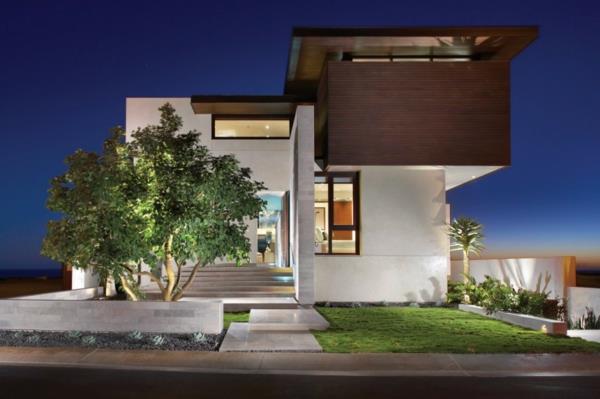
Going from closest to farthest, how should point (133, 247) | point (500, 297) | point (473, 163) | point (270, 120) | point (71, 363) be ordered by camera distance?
point (71, 363) < point (133, 247) < point (500, 297) < point (473, 163) < point (270, 120)

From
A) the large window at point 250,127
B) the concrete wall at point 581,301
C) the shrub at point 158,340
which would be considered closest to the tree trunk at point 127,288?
the shrub at point 158,340

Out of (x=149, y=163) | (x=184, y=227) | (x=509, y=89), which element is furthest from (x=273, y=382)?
(x=509, y=89)

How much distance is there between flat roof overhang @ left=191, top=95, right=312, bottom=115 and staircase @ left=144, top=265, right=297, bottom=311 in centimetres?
602

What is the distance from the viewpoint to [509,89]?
19172mm

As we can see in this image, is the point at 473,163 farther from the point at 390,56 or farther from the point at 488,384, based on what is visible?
the point at 488,384

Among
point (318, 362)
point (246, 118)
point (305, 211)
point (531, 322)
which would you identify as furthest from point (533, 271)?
point (246, 118)

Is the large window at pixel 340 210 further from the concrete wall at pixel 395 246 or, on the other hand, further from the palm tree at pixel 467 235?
the palm tree at pixel 467 235

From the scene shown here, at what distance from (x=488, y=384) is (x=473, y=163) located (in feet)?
36.8

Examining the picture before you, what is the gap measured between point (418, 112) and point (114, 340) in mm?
11369

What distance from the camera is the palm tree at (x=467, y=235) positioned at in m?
19.8

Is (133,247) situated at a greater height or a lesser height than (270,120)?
lesser

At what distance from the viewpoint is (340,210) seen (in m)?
20.9

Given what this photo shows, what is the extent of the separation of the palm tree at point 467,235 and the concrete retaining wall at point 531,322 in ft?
8.77

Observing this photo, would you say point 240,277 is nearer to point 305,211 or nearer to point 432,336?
point 305,211
